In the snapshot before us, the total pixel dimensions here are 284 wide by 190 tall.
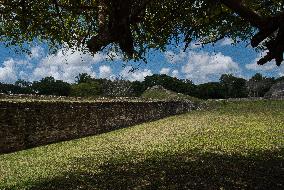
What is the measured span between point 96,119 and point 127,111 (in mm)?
6498

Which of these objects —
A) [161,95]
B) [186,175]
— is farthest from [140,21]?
[161,95]

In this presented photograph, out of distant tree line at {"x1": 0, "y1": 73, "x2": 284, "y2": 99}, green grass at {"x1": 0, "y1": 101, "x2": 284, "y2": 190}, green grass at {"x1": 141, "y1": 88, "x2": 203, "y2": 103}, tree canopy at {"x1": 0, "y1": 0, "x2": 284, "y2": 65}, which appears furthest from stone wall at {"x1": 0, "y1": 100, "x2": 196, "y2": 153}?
distant tree line at {"x1": 0, "y1": 73, "x2": 284, "y2": 99}

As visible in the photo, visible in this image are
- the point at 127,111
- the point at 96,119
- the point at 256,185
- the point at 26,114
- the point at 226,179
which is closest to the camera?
the point at 256,185

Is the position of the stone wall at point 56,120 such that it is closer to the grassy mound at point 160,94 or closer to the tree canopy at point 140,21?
the tree canopy at point 140,21

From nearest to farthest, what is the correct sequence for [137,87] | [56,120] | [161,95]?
[56,120] → [161,95] → [137,87]

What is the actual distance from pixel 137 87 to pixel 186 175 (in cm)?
14675

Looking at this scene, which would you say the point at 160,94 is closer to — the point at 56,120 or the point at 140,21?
the point at 56,120

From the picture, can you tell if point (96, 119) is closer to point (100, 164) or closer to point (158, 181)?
point (100, 164)

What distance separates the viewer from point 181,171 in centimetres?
1622

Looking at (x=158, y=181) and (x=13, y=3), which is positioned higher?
(x=13, y=3)

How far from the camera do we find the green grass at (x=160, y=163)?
14586 mm

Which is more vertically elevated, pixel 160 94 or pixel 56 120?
pixel 160 94

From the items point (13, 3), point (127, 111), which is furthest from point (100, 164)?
point (127, 111)

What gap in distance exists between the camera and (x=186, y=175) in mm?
15391
